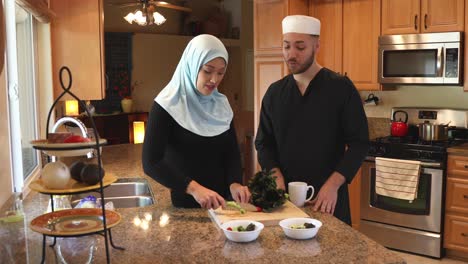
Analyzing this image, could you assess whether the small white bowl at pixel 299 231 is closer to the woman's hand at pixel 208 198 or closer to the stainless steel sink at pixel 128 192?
the woman's hand at pixel 208 198

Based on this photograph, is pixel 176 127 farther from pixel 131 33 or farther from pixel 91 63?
pixel 131 33

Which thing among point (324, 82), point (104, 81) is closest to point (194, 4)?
point (104, 81)

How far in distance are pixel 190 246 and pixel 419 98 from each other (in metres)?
3.64

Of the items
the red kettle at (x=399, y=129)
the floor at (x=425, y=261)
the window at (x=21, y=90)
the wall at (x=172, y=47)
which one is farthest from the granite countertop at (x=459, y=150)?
the wall at (x=172, y=47)

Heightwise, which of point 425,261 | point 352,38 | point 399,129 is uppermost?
point 352,38

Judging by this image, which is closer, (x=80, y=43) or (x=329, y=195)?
(x=329, y=195)

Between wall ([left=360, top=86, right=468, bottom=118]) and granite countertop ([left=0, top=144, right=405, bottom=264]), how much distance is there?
3.03 m

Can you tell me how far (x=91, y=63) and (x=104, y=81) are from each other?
0.15 meters

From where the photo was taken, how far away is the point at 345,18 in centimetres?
475

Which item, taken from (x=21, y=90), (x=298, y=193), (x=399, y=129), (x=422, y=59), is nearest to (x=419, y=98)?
(x=399, y=129)

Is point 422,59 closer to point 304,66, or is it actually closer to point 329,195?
point 304,66

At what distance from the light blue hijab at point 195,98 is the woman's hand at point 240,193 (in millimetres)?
223

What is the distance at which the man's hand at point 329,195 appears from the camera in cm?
206

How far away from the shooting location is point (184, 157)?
2.00 m
